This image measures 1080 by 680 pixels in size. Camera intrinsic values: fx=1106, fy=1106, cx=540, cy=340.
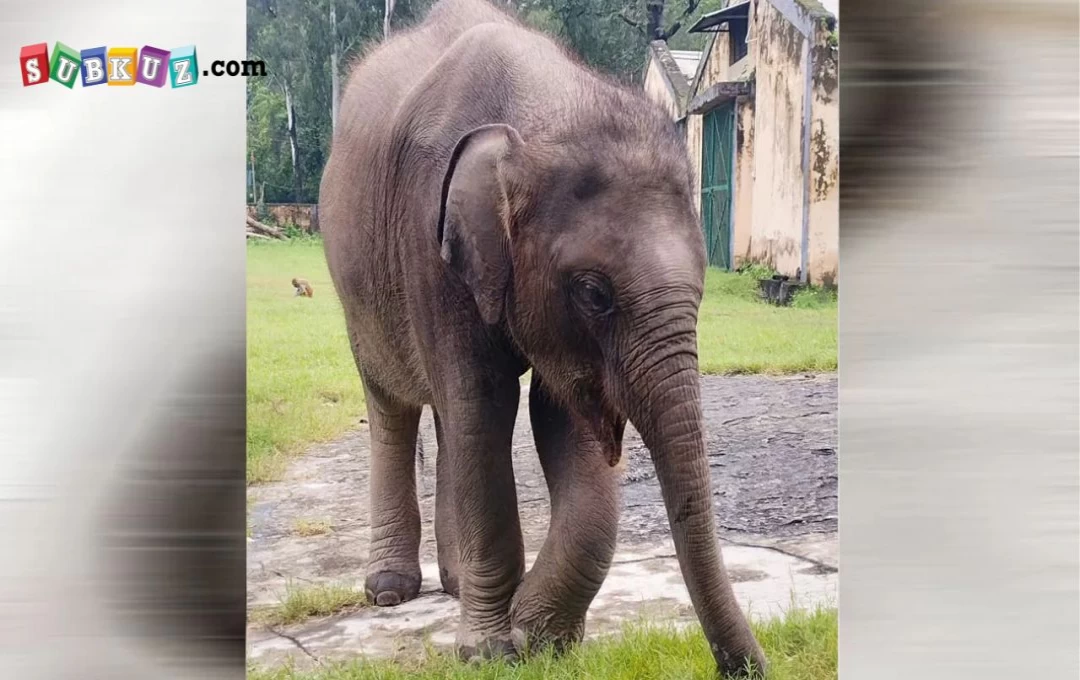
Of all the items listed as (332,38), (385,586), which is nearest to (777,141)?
(332,38)

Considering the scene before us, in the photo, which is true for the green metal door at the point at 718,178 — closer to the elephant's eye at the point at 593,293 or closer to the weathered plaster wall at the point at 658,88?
the weathered plaster wall at the point at 658,88

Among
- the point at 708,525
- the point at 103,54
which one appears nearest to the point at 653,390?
the point at 708,525

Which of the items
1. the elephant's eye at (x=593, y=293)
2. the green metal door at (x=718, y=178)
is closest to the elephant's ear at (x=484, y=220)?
the elephant's eye at (x=593, y=293)

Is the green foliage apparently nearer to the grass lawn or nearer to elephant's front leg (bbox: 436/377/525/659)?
the grass lawn

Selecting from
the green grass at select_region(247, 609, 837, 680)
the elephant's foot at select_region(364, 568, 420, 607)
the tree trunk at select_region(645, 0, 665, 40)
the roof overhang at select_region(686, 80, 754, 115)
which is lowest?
the green grass at select_region(247, 609, 837, 680)

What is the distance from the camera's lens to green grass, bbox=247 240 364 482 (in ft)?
9.59

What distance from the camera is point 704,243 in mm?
2863

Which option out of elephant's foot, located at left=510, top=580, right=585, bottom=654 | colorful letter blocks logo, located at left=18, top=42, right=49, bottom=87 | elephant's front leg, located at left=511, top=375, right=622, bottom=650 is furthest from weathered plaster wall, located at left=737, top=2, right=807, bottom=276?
colorful letter blocks logo, located at left=18, top=42, right=49, bottom=87

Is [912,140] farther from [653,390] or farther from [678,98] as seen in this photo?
[653,390]

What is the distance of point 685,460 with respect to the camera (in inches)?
106

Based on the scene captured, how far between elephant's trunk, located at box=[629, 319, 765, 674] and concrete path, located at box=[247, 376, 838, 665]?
0.55ft

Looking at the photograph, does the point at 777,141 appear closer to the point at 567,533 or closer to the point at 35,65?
the point at 567,533

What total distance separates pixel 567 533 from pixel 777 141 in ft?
3.94

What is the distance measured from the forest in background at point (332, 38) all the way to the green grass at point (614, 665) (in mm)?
1278
